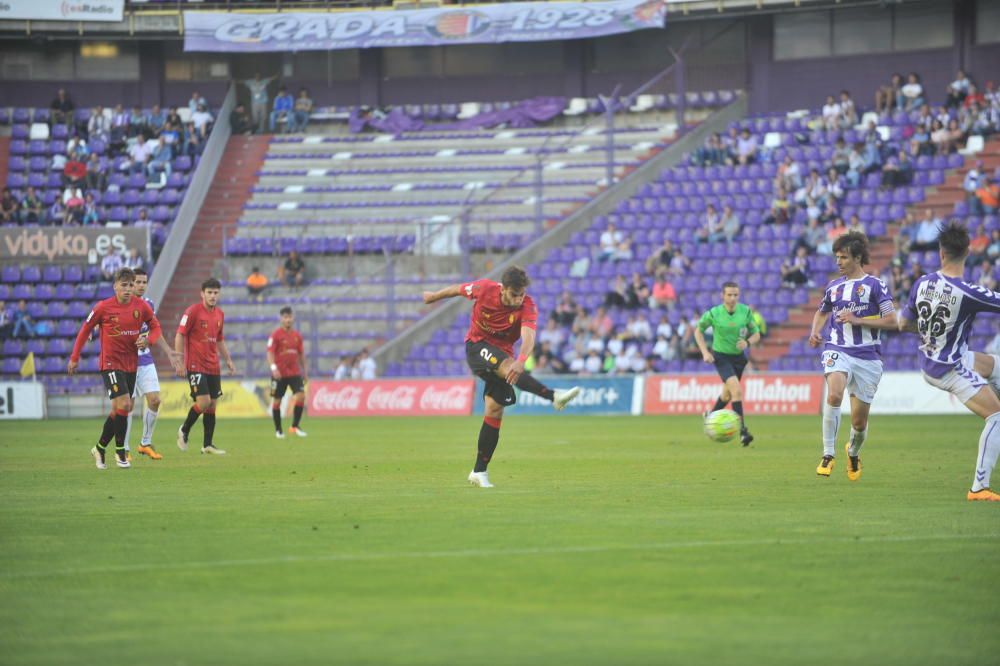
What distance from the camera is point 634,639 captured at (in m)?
7.21

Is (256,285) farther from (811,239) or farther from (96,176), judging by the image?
(811,239)

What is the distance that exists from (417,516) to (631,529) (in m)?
1.94

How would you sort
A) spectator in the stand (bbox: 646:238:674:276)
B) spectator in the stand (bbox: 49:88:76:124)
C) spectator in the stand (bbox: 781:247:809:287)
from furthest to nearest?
spectator in the stand (bbox: 49:88:76:124) < spectator in the stand (bbox: 646:238:674:276) < spectator in the stand (bbox: 781:247:809:287)

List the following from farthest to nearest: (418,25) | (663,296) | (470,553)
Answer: (418,25), (663,296), (470,553)

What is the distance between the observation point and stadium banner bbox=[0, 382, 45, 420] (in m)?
38.7

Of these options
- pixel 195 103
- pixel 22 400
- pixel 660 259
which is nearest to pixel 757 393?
pixel 660 259

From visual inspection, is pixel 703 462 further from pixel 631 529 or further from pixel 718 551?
pixel 718 551

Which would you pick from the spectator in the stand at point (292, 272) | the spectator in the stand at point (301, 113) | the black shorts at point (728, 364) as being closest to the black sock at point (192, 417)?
the black shorts at point (728, 364)

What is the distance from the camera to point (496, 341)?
14.8m

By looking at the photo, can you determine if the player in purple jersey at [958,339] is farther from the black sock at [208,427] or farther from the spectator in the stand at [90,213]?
the spectator in the stand at [90,213]

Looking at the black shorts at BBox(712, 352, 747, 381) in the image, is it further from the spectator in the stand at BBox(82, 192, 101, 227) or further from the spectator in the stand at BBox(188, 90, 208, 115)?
the spectator in the stand at BBox(188, 90, 208, 115)

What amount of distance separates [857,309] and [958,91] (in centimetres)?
2808

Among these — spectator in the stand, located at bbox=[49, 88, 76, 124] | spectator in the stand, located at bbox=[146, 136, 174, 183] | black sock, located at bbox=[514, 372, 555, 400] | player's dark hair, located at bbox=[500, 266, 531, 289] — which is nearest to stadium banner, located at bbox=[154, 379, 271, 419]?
spectator in the stand, located at bbox=[146, 136, 174, 183]

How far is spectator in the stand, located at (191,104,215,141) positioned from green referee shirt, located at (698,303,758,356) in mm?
30997
